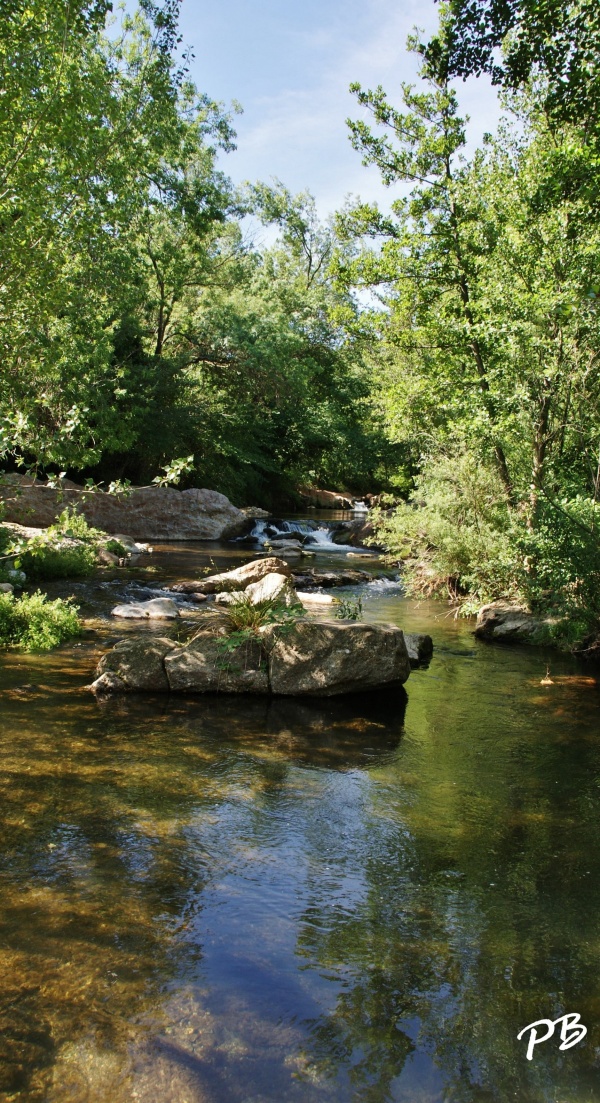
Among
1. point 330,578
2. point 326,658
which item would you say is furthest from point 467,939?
point 330,578

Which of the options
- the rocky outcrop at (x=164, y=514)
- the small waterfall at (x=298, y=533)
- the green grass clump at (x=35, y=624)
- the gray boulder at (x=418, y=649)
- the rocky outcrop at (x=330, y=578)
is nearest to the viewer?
the green grass clump at (x=35, y=624)

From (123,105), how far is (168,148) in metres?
Answer: 9.54

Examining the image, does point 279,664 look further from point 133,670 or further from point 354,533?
point 354,533

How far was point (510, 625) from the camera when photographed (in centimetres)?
1086

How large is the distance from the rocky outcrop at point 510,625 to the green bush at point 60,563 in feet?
23.7

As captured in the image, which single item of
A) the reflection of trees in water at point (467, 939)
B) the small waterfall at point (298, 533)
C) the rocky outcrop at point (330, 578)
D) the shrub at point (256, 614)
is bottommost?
the reflection of trees in water at point (467, 939)

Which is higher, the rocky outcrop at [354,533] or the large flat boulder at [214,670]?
the rocky outcrop at [354,533]

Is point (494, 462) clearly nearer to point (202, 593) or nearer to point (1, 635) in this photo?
point (202, 593)

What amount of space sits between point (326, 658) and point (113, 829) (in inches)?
134

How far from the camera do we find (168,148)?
2003 centimetres

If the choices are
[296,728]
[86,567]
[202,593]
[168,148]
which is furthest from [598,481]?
[168,148]

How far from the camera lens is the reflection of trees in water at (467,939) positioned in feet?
9.14

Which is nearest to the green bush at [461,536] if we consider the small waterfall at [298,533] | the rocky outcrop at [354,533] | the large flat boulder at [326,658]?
the large flat boulder at [326,658]

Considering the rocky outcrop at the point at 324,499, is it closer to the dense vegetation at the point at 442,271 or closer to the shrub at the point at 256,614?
the dense vegetation at the point at 442,271
